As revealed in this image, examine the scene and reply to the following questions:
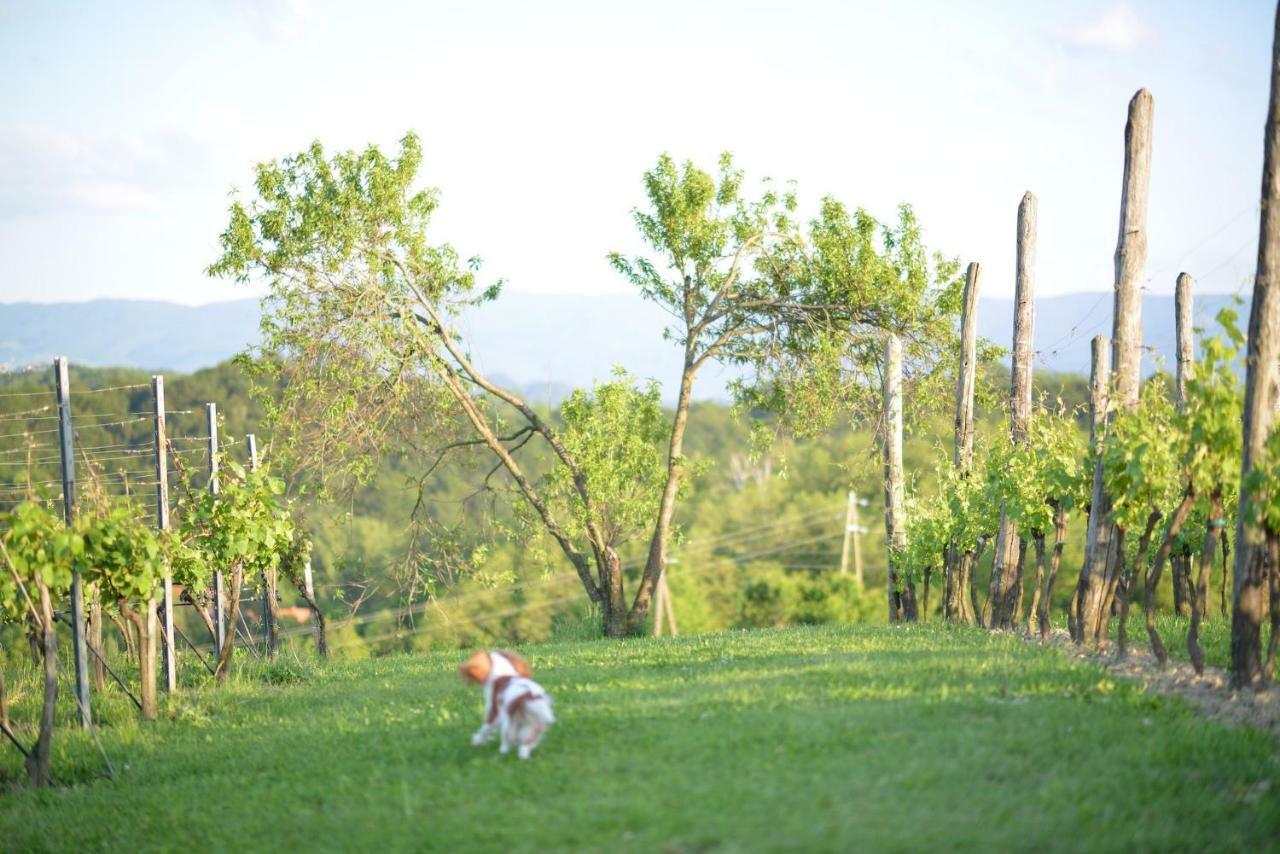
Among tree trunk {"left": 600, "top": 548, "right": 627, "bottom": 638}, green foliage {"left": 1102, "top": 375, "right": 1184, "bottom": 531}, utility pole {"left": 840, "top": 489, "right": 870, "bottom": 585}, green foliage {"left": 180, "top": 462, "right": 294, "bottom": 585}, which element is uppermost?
green foliage {"left": 1102, "top": 375, "right": 1184, "bottom": 531}

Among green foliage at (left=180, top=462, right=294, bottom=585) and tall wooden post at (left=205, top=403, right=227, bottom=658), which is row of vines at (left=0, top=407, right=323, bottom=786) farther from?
tall wooden post at (left=205, top=403, right=227, bottom=658)

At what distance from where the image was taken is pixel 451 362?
18.1 m

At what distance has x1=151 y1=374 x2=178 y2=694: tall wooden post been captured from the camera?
11445 millimetres

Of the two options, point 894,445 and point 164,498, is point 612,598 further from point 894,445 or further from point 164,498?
point 164,498

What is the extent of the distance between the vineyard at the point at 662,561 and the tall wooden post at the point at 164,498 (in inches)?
2.1

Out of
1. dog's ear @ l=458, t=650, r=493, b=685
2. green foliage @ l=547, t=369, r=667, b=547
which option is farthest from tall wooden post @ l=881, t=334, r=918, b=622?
dog's ear @ l=458, t=650, r=493, b=685

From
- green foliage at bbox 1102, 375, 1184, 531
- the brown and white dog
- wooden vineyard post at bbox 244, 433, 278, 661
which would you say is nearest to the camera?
the brown and white dog

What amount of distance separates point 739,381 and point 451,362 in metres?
5.01

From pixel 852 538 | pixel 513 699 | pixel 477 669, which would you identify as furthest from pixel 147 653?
pixel 852 538

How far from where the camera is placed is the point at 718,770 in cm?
626

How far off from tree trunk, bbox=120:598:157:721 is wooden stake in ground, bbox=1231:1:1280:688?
904 centimetres

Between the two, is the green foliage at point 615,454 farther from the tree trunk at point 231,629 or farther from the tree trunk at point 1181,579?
the tree trunk at point 1181,579

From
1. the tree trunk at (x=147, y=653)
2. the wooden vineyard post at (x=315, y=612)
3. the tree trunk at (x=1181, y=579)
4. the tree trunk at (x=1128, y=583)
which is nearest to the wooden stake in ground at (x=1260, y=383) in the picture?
the tree trunk at (x=1128, y=583)

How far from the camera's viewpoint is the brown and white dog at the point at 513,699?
6.80 m
